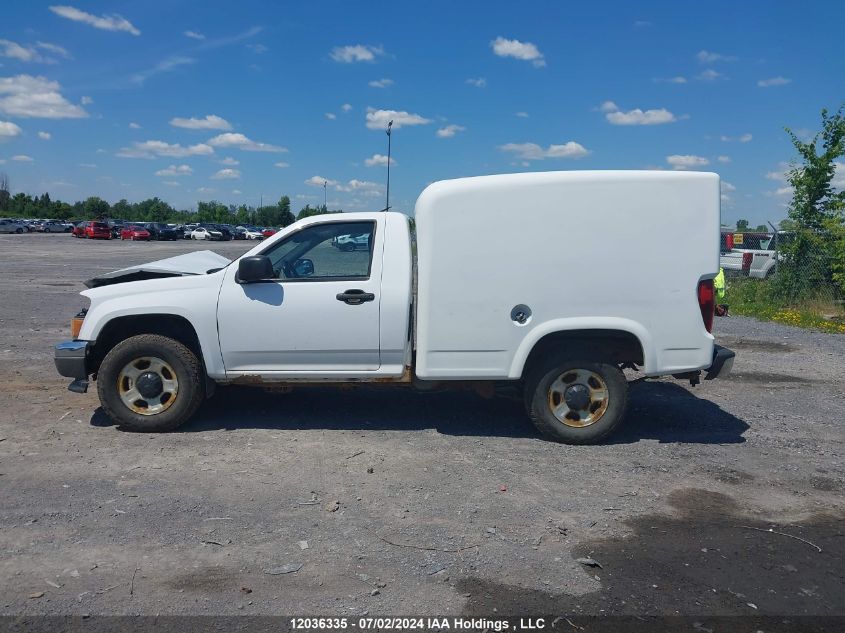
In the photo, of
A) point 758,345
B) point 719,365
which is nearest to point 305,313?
point 719,365

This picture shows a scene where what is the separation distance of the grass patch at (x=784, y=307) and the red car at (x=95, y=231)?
183ft

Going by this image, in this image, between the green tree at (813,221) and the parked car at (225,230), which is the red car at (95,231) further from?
the green tree at (813,221)

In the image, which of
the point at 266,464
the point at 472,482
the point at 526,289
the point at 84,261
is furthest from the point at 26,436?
the point at 84,261

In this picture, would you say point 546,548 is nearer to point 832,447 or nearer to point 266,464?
point 266,464

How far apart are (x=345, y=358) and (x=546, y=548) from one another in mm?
2558

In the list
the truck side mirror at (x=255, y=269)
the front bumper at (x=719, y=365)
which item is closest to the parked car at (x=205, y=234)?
the truck side mirror at (x=255, y=269)

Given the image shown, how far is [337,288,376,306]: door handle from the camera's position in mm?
6055

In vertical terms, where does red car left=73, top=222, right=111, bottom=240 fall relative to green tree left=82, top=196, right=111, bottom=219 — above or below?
below

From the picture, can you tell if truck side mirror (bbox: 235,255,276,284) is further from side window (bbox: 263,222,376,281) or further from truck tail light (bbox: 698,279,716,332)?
truck tail light (bbox: 698,279,716,332)

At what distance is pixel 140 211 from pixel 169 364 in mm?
133815

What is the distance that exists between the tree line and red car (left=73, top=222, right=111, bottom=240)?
120 ft

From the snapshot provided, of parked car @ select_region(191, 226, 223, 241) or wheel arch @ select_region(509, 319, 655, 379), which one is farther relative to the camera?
parked car @ select_region(191, 226, 223, 241)

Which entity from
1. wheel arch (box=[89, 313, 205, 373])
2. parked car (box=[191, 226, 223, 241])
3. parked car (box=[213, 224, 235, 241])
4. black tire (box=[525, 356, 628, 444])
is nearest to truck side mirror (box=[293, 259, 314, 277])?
wheel arch (box=[89, 313, 205, 373])

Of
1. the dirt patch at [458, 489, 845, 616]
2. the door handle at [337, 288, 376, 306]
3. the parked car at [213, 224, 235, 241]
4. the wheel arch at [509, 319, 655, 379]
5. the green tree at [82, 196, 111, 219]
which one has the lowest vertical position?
the dirt patch at [458, 489, 845, 616]
